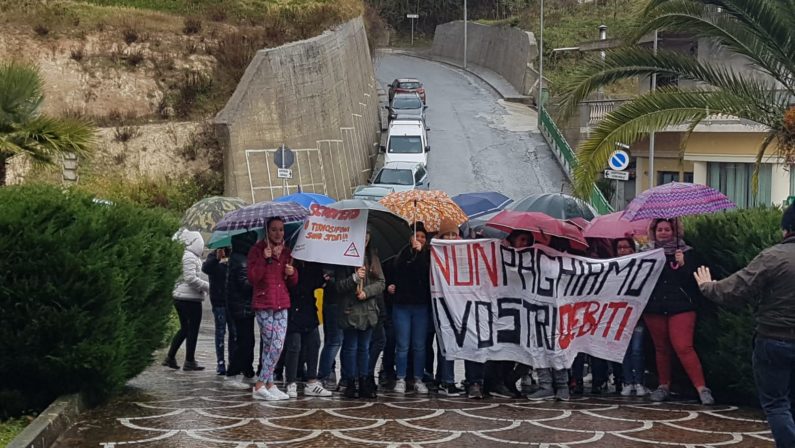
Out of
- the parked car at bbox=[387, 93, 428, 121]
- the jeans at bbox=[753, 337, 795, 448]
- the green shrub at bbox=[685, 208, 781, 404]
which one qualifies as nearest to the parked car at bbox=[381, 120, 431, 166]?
the parked car at bbox=[387, 93, 428, 121]

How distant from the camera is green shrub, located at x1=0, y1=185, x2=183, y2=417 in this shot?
9.21 metres

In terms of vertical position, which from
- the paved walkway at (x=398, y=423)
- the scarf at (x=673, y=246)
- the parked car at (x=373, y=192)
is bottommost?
the paved walkway at (x=398, y=423)

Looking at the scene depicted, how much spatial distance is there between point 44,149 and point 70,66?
22639mm

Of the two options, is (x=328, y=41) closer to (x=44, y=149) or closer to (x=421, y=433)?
(x=44, y=149)

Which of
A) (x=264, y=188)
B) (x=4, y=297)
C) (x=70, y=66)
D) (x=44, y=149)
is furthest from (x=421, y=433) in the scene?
(x=70, y=66)

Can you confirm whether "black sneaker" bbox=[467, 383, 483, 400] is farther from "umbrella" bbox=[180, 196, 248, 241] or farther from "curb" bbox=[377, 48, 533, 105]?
"curb" bbox=[377, 48, 533, 105]

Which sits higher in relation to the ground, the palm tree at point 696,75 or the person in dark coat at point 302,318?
the palm tree at point 696,75

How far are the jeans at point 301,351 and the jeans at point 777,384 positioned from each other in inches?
192

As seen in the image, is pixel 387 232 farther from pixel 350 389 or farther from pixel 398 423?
pixel 398 423

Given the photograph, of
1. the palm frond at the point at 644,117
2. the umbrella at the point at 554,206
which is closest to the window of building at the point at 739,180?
the palm frond at the point at 644,117

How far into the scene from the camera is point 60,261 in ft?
30.4

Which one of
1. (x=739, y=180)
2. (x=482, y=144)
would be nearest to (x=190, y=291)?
(x=739, y=180)

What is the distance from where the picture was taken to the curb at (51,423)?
26.7 ft

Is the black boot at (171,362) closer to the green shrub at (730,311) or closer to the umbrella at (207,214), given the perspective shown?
the umbrella at (207,214)
